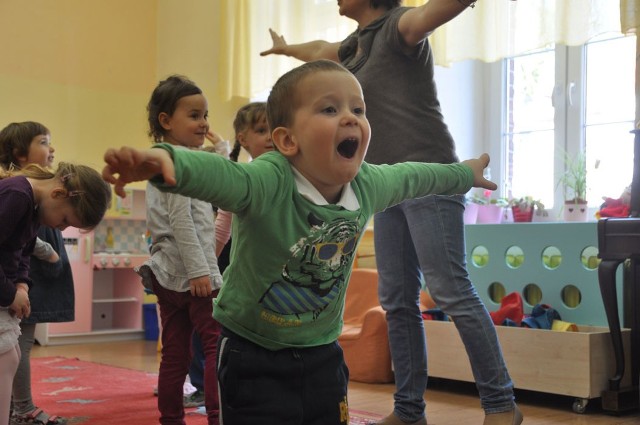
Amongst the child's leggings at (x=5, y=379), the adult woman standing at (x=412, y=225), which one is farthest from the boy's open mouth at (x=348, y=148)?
the child's leggings at (x=5, y=379)

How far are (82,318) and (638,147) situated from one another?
3.78 metres

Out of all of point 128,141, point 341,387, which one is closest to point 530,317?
point 341,387

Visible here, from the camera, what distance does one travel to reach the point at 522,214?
12.1ft

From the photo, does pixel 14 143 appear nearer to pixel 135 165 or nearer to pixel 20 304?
pixel 20 304

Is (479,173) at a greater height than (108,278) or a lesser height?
greater

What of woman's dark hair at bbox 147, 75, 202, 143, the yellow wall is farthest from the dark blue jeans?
the yellow wall

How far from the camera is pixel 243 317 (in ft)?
4.59

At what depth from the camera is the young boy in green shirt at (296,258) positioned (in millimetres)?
1351

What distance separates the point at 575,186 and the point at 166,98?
2.13 meters

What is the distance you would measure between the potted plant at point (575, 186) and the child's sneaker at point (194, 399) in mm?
1763

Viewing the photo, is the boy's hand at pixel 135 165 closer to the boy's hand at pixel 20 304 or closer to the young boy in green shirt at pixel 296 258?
the young boy in green shirt at pixel 296 258

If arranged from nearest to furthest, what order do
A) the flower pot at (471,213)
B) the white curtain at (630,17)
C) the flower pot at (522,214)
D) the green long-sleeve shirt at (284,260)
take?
1. the green long-sleeve shirt at (284,260)
2. the white curtain at (630,17)
3. the flower pot at (522,214)
4. the flower pot at (471,213)

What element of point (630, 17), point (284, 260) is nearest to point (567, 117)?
point (630, 17)

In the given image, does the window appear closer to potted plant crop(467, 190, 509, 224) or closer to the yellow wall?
potted plant crop(467, 190, 509, 224)
